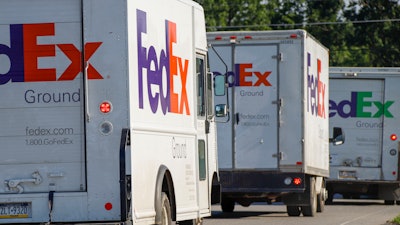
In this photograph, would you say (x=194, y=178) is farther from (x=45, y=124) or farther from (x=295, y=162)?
(x=295, y=162)

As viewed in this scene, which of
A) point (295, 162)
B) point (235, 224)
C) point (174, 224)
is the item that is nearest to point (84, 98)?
point (174, 224)

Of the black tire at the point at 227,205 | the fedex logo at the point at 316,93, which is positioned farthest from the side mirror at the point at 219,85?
the black tire at the point at 227,205

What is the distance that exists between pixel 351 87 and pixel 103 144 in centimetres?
1866

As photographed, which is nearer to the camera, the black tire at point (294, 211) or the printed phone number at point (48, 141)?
the printed phone number at point (48, 141)

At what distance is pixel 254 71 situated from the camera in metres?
23.0

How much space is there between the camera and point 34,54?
42.8 ft

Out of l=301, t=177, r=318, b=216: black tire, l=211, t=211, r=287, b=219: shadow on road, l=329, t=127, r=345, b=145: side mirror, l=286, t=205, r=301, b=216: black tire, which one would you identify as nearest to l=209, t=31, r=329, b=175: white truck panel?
l=301, t=177, r=318, b=216: black tire

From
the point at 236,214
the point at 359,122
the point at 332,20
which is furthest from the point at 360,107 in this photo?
the point at 332,20

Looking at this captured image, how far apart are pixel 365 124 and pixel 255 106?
8761 mm

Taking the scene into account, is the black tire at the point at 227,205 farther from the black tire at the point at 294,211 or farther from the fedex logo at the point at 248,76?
the fedex logo at the point at 248,76

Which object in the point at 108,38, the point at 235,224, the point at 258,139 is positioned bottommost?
the point at 235,224

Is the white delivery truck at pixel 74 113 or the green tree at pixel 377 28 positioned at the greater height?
the green tree at pixel 377 28

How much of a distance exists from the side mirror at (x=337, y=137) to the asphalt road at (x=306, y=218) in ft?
5.07

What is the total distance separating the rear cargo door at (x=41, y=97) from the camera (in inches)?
512
